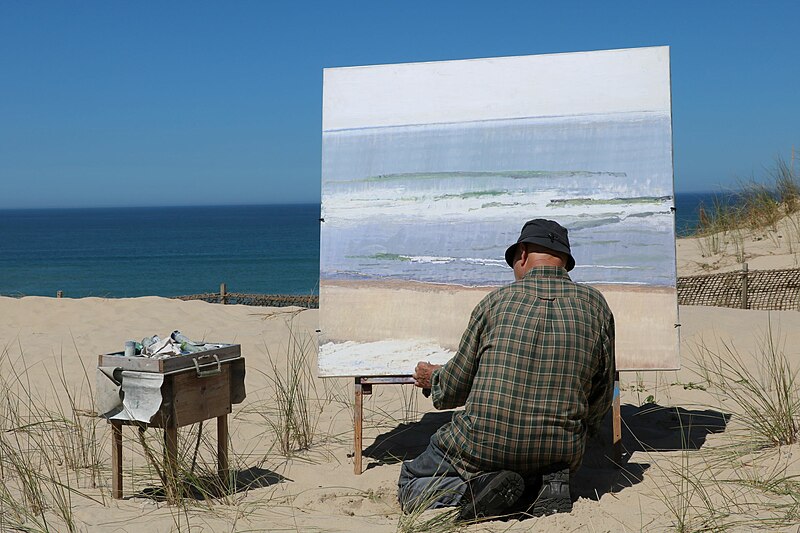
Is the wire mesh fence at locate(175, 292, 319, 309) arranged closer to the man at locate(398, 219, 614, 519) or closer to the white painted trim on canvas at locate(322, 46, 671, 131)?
the white painted trim on canvas at locate(322, 46, 671, 131)

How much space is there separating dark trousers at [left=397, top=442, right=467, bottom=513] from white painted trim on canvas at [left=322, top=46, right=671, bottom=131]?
192 centimetres

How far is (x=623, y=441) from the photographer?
4867 mm

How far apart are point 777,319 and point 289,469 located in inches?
204

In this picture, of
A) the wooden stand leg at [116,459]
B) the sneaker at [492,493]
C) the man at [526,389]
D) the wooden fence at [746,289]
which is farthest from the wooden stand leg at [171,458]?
the wooden fence at [746,289]

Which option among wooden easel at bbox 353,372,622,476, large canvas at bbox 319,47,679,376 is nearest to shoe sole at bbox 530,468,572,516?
wooden easel at bbox 353,372,622,476

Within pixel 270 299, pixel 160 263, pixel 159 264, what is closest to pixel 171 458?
pixel 270 299

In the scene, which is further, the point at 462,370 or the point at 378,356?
the point at 378,356

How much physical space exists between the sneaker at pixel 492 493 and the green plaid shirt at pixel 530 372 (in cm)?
4

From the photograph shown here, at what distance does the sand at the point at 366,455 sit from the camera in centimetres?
343

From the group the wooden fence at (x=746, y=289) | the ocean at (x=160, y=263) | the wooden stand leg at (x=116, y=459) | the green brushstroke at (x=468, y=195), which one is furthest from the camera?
the ocean at (x=160, y=263)

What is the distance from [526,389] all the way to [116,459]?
1.87 m

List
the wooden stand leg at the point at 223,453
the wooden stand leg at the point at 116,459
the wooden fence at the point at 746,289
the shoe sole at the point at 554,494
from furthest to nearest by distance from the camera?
the wooden fence at the point at 746,289 → the wooden stand leg at the point at 223,453 → the wooden stand leg at the point at 116,459 → the shoe sole at the point at 554,494

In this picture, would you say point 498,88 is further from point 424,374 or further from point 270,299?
point 270,299

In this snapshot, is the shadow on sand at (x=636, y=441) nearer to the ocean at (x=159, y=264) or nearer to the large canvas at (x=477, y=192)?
the large canvas at (x=477, y=192)
